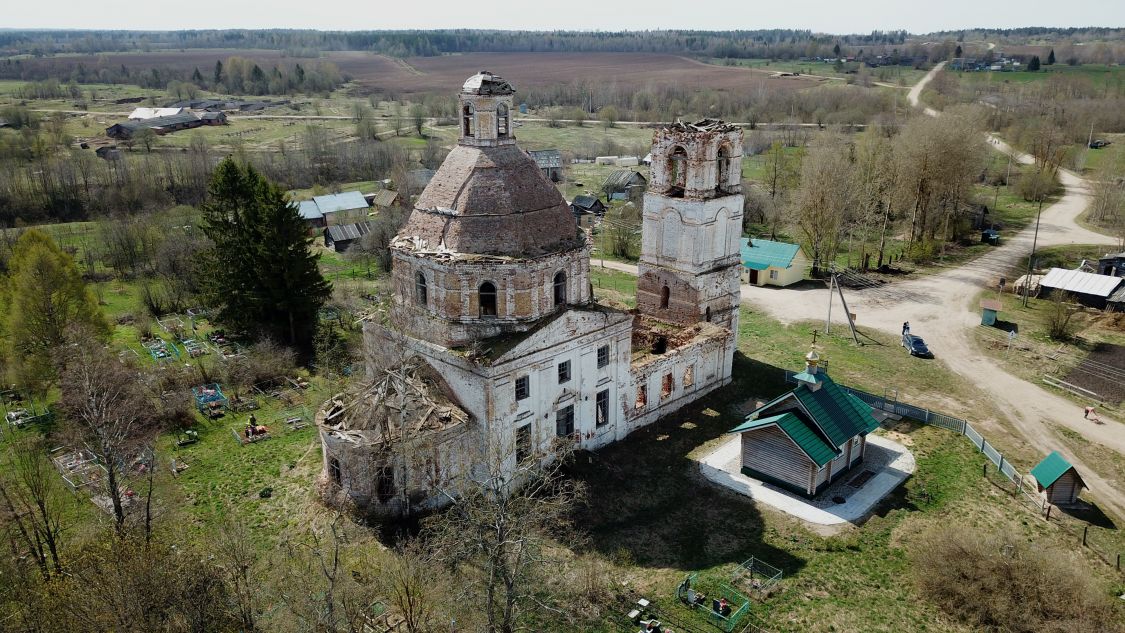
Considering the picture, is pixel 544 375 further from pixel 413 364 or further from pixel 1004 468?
pixel 1004 468

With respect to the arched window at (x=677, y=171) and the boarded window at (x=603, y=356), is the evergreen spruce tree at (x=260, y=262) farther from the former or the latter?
the arched window at (x=677, y=171)

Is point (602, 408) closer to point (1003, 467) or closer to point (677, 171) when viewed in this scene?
point (677, 171)

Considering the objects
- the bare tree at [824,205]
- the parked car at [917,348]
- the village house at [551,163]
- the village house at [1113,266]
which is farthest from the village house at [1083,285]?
the village house at [551,163]

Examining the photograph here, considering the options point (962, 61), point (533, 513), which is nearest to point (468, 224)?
point (533, 513)

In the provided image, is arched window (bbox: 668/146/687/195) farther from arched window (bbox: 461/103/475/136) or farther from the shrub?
the shrub

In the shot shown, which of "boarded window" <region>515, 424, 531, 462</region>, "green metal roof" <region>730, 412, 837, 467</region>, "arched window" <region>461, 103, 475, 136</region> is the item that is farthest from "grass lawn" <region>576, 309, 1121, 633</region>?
"arched window" <region>461, 103, 475, 136</region>

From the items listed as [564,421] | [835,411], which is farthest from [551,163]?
[835,411]

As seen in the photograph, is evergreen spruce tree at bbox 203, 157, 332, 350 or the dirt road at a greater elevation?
evergreen spruce tree at bbox 203, 157, 332, 350
